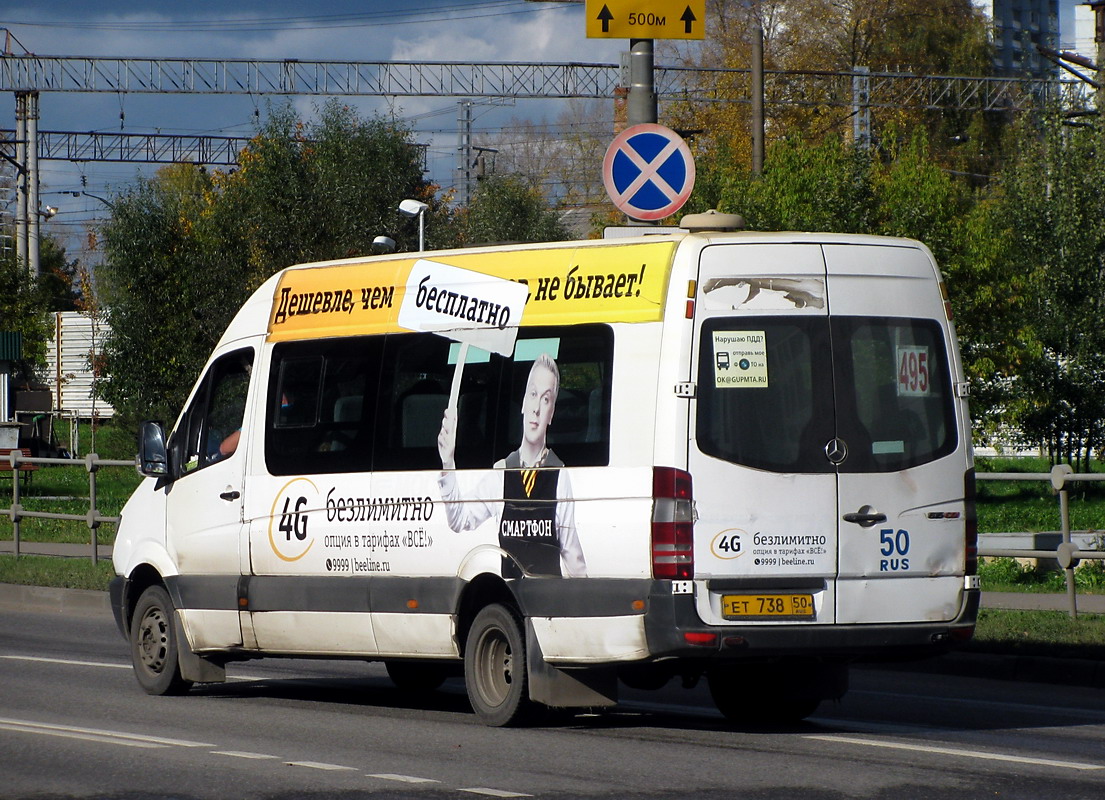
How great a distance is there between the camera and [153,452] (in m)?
11.2

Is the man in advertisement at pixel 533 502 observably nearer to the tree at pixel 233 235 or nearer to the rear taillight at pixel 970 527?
the rear taillight at pixel 970 527

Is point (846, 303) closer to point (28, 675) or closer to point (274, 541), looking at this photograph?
point (274, 541)

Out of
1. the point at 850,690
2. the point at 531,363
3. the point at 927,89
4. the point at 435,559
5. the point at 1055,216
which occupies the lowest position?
the point at 850,690

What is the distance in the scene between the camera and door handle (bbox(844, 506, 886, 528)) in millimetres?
8578

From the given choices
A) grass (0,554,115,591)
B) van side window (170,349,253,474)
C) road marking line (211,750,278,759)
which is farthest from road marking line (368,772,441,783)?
grass (0,554,115,591)

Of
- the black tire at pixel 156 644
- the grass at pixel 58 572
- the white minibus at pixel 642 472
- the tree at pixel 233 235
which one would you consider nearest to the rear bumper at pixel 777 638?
the white minibus at pixel 642 472

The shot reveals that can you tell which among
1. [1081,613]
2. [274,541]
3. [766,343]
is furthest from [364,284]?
[1081,613]

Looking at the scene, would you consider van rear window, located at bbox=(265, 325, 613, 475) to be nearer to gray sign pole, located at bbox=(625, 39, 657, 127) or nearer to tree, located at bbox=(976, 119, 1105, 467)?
gray sign pole, located at bbox=(625, 39, 657, 127)

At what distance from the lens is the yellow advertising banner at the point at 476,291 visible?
28.8 ft

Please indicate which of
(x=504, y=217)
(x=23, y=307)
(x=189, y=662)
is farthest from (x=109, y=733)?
(x=504, y=217)

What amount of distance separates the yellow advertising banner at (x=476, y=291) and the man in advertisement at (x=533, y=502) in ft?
1.27

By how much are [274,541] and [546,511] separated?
90.0 inches

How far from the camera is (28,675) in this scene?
12.0 meters

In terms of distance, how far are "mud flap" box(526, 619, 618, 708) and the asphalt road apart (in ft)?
0.63
